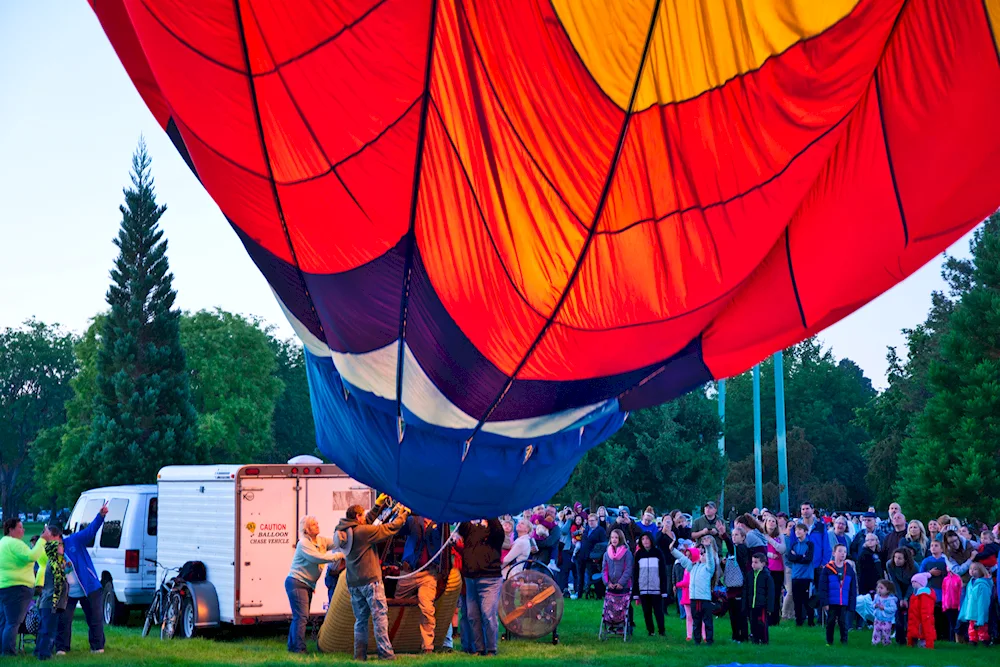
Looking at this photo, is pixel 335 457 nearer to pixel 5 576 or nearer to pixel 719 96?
pixel 719 96

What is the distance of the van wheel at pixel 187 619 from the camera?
14305 mm

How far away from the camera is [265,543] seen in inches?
560

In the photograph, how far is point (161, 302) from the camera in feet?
160

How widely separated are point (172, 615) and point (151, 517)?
2.54 meters

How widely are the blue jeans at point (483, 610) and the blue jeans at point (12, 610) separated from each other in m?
4.69

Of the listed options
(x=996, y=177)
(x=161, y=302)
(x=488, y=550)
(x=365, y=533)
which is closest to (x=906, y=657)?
(x=488, y=550)

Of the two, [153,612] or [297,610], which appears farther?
[153,612]

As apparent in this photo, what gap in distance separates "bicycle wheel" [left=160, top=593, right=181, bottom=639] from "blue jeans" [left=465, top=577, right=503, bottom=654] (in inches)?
158

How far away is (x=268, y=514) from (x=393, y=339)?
30.6 feet

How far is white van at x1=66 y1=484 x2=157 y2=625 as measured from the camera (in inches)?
662

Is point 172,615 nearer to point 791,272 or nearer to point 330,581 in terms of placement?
point 330,581

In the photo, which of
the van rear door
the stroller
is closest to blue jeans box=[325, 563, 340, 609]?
the stroller

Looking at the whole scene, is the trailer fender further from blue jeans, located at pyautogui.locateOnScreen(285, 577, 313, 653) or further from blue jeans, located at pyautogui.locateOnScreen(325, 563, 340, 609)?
blue jeans, located at pyautogui.locateOnScreen(285, 577, 313, 653)

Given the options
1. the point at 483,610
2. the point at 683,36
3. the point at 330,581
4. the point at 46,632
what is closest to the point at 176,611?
the point at 46,632
